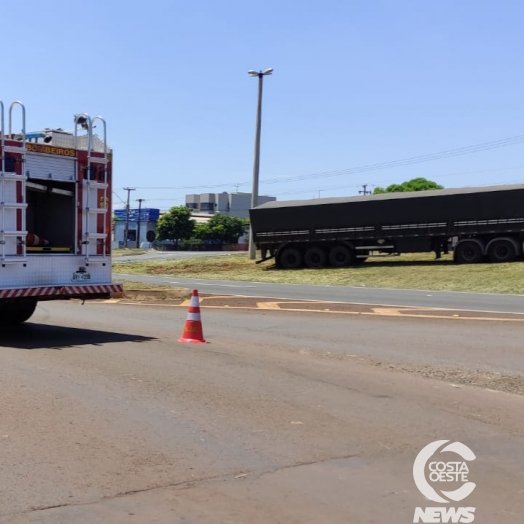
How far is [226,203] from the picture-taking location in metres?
161

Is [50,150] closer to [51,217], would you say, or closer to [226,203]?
[51,217]

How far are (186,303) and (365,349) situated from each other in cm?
947

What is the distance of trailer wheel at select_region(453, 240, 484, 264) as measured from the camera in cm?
3484

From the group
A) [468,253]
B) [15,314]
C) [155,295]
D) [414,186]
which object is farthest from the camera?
[414,186]

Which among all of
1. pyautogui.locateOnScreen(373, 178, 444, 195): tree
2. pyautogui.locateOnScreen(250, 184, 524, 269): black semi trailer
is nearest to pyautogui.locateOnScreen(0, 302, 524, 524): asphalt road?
pyautogui.locateOnScreen(250, 184, 524, 269): black semi trailer

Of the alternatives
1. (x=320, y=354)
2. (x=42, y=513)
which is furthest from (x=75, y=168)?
Answer: (x=42, y=513)

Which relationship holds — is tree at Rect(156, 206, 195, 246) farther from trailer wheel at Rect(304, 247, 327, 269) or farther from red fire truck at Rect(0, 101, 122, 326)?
red fire truck at Rect(0, 101, 122, 326)

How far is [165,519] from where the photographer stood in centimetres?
496

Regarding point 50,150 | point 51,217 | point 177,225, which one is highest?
point 50,150

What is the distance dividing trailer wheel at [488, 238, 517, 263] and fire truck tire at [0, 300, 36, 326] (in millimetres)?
23944

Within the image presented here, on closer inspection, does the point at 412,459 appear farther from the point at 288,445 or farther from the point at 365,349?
the point at 365,349

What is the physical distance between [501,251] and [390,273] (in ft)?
15.8

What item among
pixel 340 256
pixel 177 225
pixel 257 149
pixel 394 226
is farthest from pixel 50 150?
pixel 177 225

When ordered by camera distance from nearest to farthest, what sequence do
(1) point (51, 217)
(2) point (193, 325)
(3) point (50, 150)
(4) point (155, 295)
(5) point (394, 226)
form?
(3) point (50, 150)
(2) point (193, 325)
(1) point (51, 217)
(4) point (155, 295)
(5) point (394, 226)
